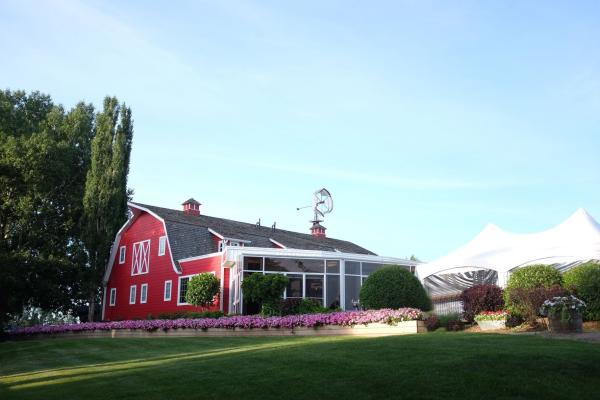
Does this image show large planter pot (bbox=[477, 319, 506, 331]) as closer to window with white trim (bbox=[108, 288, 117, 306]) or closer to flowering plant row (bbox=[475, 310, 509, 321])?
flowering plant row (bbox=[475, 310, 509, 321])

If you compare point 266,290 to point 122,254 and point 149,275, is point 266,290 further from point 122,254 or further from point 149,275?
point 122,254

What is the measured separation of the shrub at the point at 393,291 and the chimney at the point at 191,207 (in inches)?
707

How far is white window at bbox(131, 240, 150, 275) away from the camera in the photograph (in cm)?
3253

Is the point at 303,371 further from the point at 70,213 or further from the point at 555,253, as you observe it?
the point at 70,213

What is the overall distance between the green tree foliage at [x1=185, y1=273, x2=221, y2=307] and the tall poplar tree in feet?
30.7

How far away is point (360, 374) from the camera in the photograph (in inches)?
321

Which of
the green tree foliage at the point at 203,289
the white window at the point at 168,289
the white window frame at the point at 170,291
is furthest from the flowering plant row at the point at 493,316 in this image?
the white window at the point at 168,289

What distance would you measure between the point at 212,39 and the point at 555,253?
1234 cm

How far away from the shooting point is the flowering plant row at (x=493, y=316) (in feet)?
51.5

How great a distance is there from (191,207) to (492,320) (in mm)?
23391

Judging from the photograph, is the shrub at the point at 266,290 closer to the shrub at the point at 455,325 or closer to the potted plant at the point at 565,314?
the shrub at the point at 455,325

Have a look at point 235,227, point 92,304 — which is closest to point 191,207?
point 235,227

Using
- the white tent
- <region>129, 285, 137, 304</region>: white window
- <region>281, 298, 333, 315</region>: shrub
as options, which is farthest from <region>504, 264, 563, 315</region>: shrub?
<region>129, 285, 137, 304</region>: white window

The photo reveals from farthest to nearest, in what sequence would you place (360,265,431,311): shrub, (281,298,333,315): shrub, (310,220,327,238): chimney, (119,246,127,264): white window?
(310,220,327,238): chimney < (119,246,127,264): white window < (281,298,333,315): shrub < (360,265,431,311): shrub
